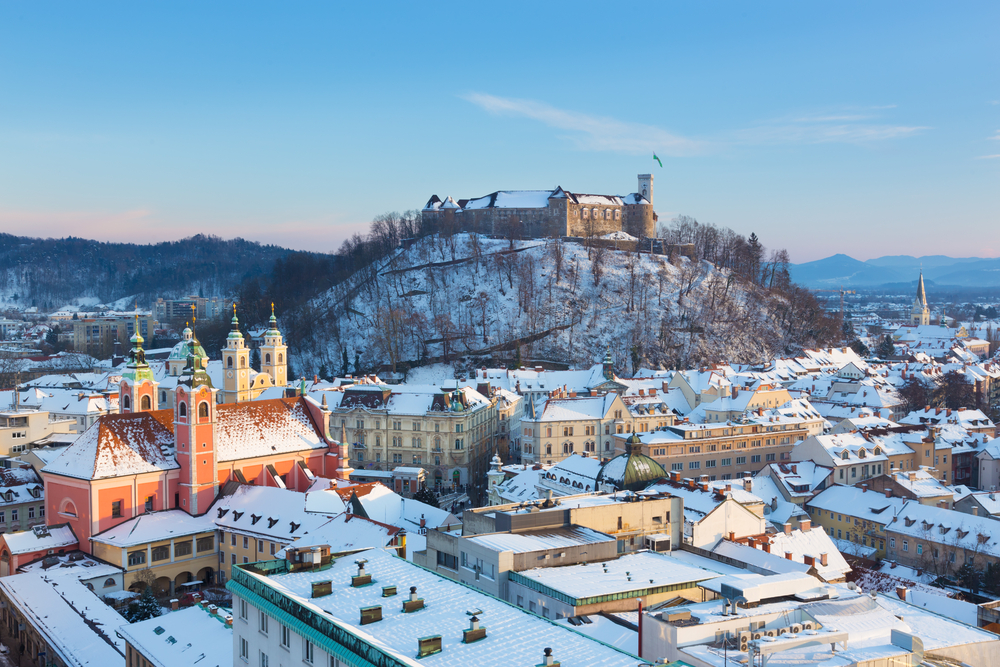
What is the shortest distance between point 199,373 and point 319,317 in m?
72.7

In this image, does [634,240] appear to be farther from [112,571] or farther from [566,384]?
[112,571]

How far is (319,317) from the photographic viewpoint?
119 meters

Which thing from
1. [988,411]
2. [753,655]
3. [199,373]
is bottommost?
[988,411]

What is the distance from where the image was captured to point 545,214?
132 meters

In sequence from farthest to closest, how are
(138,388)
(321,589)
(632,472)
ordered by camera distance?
(138,388) → (632,472) → (321,589)

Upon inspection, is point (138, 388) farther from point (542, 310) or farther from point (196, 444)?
point (542, 310)

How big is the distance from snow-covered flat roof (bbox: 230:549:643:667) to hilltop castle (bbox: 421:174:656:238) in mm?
108307

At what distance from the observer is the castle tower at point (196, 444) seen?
45062mm

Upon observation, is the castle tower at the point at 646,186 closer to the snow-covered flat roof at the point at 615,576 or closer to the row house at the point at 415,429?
the row house at the point at 415,429

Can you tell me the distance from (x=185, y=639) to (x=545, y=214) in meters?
107

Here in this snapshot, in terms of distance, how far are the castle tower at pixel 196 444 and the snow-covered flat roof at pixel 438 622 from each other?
24034 mm

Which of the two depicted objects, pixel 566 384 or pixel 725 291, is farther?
pixel 725 291

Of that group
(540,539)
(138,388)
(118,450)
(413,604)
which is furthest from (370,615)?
(138,388)

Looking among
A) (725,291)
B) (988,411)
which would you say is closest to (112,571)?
(988,411)
